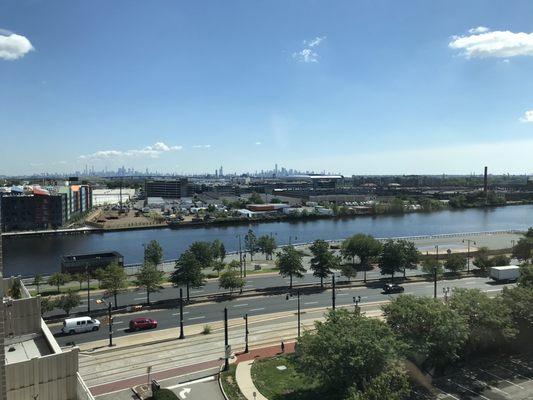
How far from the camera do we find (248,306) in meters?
22.1

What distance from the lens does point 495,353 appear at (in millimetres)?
15508

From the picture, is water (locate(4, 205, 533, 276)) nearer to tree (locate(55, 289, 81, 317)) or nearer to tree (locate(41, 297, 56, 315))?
tree (locate(41, 297, 56, 315))

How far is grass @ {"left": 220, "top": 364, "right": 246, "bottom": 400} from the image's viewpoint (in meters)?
12.8

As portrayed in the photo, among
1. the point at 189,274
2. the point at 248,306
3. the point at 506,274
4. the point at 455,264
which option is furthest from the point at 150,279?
the point at 506,274

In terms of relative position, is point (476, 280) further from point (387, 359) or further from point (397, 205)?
point (397, 205)

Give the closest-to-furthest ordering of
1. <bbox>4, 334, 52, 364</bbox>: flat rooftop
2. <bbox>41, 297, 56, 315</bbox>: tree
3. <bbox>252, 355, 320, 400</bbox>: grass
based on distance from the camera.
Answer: <bbox>4, 334, 52, 364</bbox>: flat rooftop, <bbox>252, 355, 320, 400</bbox>: grass, <bbox>41, 297, 56, 315</bbox>: tree

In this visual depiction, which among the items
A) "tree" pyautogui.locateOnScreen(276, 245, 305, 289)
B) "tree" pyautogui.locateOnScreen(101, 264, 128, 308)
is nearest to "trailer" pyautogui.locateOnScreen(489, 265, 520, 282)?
"tree" pyautogui.locateOnScreen(276, 245, 305, 289)

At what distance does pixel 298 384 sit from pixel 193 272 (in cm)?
1129

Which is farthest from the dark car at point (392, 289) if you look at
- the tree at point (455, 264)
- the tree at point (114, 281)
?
the tree at point (114, 281)

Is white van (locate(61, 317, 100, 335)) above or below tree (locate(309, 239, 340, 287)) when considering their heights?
below

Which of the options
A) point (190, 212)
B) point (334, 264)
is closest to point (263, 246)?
point (334, 264)

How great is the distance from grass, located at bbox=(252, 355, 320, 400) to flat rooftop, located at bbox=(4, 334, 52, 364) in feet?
20.8

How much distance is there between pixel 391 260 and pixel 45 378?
23354 millimetres

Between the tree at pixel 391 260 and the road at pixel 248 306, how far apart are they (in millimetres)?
1378
